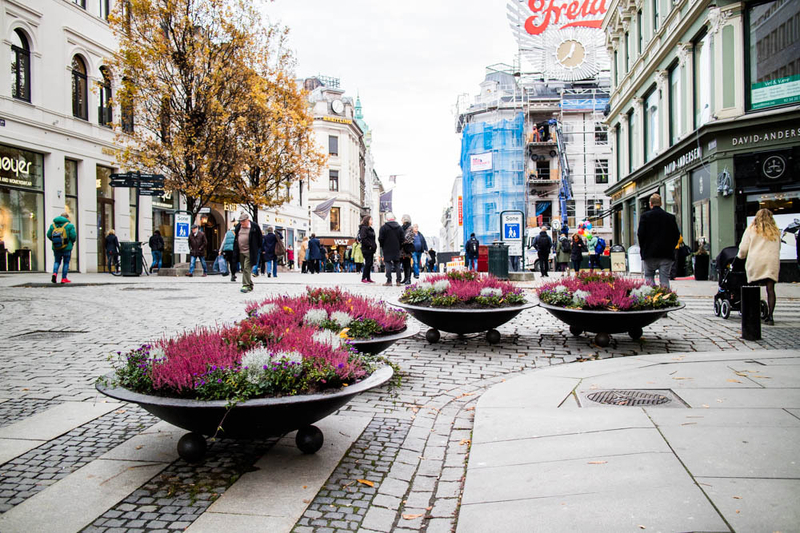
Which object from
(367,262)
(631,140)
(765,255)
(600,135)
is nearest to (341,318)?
(765,255)

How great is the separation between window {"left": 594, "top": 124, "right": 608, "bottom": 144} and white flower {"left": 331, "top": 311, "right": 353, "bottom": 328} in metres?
60.0

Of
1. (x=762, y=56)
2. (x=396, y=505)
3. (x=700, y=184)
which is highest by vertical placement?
(x=762, y=56)

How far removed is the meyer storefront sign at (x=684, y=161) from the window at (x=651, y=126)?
2.12m

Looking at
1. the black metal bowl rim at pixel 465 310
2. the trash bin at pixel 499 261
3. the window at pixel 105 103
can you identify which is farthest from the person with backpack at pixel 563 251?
the black metal bowl rim at pixel 465 310

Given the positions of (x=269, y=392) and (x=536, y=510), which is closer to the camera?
(x=536, y=510)

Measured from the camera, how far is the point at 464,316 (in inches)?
278

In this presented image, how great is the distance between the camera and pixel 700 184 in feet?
68.3

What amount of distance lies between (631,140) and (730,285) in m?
23.7

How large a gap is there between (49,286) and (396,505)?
16065mm

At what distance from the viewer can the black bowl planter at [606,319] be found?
6.91m

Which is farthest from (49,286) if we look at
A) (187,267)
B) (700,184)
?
(700,184)

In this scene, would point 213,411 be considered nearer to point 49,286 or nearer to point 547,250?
point 49,286

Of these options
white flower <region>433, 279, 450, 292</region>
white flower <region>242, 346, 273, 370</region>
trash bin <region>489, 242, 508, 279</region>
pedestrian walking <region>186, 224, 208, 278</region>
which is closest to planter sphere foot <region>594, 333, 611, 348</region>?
white flower <region>433, 279, 450, 292</region>

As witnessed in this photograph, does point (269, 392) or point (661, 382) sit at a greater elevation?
point (269, 392)
